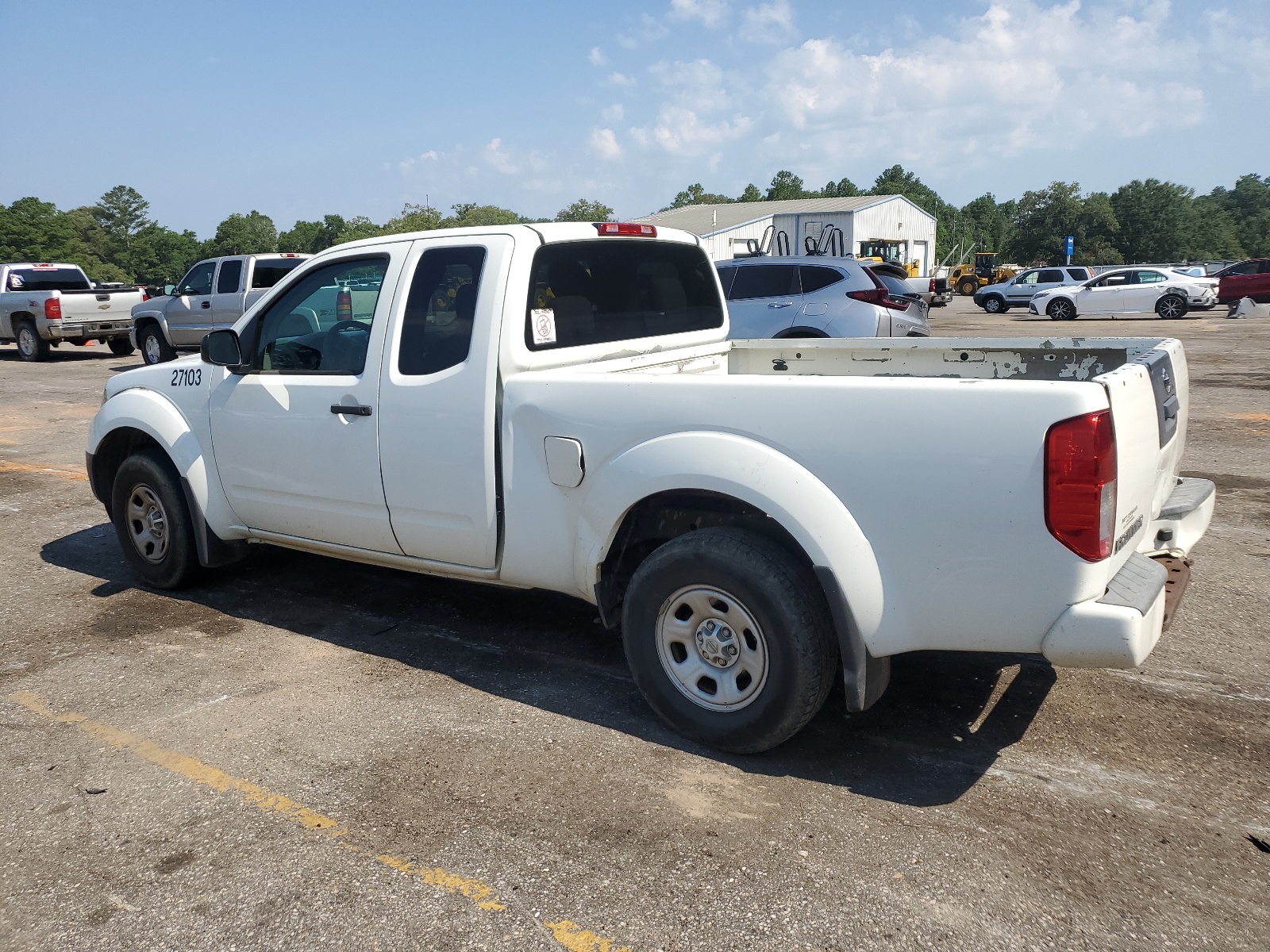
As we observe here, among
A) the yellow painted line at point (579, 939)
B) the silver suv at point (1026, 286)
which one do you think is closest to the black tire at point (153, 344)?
the yellow painted line at point (579, 939)

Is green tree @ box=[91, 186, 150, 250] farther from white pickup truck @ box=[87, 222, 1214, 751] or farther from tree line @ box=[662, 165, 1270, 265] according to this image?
white pickup truck @ box=[87, 222, 1214, 751]

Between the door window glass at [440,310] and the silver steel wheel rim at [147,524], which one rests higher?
the door window glass at [440,310]

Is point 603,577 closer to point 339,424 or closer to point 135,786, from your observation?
point 339,424

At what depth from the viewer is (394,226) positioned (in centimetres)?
7662

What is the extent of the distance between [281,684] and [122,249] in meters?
148

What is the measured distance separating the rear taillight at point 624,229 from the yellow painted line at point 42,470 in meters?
6.45

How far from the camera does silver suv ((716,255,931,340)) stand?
11539mm

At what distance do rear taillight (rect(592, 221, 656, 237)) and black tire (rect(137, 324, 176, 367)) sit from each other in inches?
634

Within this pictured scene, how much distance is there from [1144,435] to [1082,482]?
54cm

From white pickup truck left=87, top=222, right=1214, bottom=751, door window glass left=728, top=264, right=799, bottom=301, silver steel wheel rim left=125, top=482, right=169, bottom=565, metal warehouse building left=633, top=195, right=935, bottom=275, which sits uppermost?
metal warehouse building left=633, top=195, right=935, bottom=275

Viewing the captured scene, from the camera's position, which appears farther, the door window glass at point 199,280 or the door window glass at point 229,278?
the door window glass at point 199,280

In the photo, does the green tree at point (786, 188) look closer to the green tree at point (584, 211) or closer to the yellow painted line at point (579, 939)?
the green tree at point (584, 211)

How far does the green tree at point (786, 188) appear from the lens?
140 m

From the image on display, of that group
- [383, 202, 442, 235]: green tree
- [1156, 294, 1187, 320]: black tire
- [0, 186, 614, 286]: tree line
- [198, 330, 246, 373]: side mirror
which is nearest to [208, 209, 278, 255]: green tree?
[0, 186, 614, 286]: tree line
